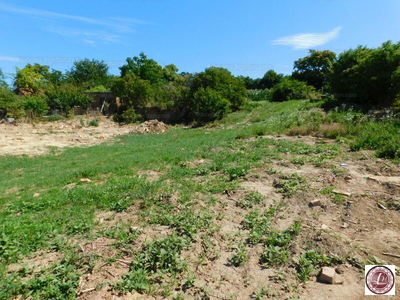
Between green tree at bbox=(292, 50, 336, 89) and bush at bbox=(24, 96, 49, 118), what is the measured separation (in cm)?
3241

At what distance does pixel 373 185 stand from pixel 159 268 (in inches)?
171

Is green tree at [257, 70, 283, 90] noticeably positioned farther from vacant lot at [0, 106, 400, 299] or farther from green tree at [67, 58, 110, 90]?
vacant lot at [0, 106, 400, 299]

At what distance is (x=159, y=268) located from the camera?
269cm

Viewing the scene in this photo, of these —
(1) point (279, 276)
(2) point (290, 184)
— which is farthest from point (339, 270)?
(2) point (290, 184)

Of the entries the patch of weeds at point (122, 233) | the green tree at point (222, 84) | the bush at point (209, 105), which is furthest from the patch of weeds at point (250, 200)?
the green tree at point (222, 84)

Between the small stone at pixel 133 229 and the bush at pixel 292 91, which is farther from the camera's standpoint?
the bush at pixel 292 91

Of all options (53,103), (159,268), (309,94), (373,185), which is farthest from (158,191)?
(53,103)

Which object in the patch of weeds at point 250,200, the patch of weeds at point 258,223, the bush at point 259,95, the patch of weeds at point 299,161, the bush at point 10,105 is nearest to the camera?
the patch of weeds at point 258,223

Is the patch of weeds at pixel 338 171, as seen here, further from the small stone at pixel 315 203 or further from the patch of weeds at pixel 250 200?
the patch of weeds at pixel 250 200

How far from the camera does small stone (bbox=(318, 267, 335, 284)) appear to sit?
2.38 m

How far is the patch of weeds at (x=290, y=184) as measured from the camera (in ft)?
14.8

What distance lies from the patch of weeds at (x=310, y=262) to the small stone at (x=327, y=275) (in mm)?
75

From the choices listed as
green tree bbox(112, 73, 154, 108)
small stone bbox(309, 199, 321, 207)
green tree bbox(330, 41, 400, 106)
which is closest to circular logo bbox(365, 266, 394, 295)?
small stone bbox(309, 199, 321, 207)

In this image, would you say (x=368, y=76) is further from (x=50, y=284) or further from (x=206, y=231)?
(x=50, y=284)
